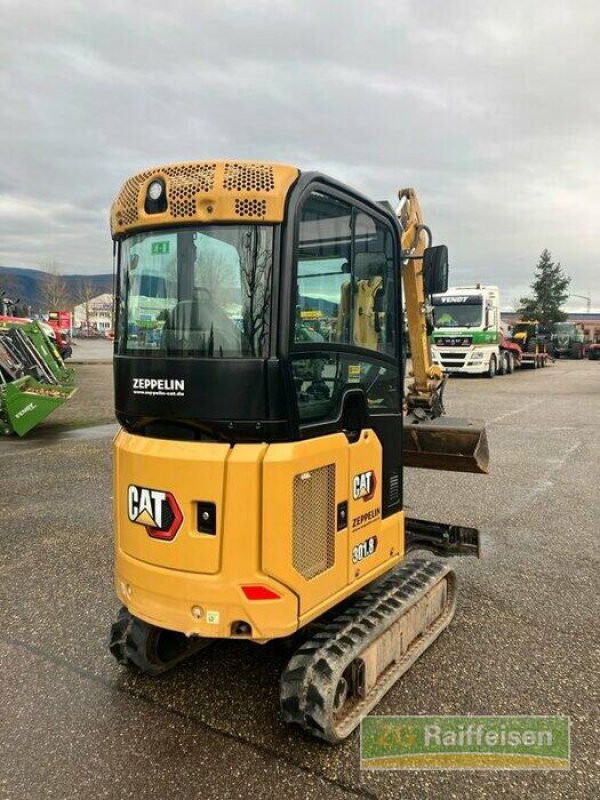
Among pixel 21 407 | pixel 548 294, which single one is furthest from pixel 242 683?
pixel 548 294

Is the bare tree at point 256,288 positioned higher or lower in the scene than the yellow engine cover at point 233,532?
higher

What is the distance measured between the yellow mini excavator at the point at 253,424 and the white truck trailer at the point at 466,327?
66.6ft

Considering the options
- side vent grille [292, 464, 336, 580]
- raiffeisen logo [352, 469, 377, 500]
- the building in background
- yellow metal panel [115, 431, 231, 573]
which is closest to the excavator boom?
raiffeisen logo [352, 469, 377, 500]

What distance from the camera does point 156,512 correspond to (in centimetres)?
313

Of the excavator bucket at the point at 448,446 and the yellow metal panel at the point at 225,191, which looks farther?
the excavator bucket at the point at 448,446

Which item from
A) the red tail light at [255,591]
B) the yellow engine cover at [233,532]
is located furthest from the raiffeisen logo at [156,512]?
the red tail light at [255,591]

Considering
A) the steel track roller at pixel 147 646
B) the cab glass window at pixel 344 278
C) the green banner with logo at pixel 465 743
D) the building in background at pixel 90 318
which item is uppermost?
the building in background at pixel 90 318

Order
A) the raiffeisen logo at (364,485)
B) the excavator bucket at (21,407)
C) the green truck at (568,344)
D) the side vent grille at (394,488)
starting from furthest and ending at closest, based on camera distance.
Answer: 1. the green truck at (568,344)
2. the excavator bucket at (21,407)
3. the side vent grille at (394,488)
4. the raiffeisen logo at (364,485)

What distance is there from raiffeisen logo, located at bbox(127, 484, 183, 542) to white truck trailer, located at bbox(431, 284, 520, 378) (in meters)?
20.8

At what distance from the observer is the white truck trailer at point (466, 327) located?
2345 centimetres

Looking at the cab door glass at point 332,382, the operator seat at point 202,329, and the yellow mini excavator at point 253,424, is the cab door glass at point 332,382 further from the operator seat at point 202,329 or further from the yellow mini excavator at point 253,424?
the operator seat at point 202,329

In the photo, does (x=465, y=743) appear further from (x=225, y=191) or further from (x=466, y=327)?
(x=466, y=327)

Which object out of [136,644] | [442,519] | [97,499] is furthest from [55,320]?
[136,644]

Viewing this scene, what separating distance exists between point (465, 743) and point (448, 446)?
245cm
